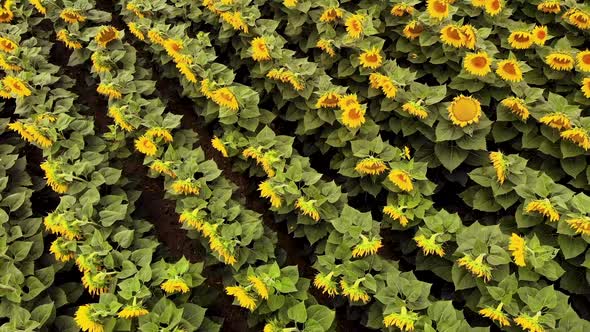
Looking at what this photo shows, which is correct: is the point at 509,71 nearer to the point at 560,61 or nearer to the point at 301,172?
the point at 560,61

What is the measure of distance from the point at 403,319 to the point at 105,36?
143 inches

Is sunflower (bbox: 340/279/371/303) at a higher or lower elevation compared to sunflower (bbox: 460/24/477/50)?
lower

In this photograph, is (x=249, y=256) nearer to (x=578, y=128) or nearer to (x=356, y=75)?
(x=356, y=75)

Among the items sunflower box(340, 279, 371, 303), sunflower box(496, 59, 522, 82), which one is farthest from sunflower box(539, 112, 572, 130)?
sunflower box(340, 279, 371, 303)

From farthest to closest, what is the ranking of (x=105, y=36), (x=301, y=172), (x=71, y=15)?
1. (x=71, y=15)
2. (x=105, y=36)
3. (x=301, y=172)

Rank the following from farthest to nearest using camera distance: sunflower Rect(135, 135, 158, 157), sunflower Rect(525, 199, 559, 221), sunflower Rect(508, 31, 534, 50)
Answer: sunflower Rect(508, 31, 534, 50) → sunflower Rect(135, 135, 158, 157) → sunflower Rect(525, 199, 559, 221)

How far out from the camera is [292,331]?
3162mm

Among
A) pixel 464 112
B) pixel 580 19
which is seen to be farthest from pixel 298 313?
pixel 580 19

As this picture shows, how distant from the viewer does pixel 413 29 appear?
4621 mm

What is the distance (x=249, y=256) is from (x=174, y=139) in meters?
1.24

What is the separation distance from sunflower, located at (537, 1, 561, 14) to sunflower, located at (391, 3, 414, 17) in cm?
132

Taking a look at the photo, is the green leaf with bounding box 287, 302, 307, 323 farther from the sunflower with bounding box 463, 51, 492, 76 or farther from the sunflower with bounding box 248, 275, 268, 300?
→ the sunflower with bounding box 463, 51, 492, 76

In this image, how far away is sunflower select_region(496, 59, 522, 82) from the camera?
13.3 ft

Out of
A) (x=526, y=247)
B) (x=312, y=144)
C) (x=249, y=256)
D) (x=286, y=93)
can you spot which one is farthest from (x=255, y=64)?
(x=526, y=247)
